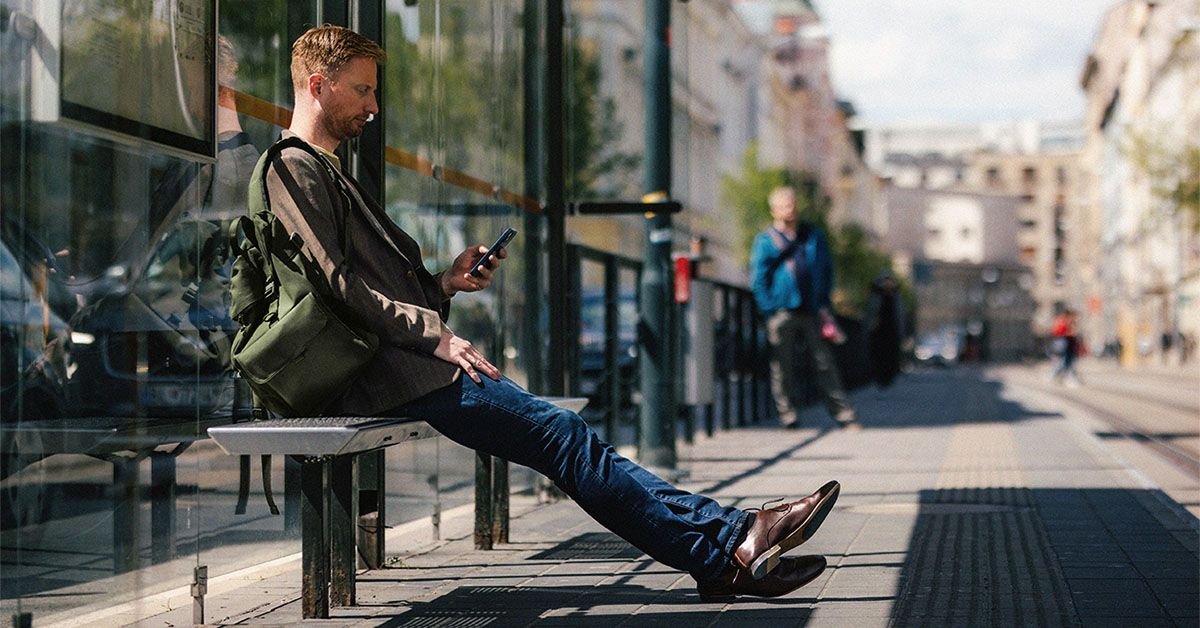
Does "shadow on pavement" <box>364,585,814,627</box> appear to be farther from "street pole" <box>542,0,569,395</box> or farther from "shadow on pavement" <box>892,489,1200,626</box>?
"street pole" <box>542,0,569,395</box>

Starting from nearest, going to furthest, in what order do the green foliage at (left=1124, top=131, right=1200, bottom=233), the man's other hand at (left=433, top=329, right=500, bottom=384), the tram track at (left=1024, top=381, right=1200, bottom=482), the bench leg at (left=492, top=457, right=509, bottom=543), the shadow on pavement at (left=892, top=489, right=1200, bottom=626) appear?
Result: the man's other hand at (left=433, top=329, right=500, bottom=384) → the shadow on pavement at (left=892, top=489, right=1200, bottom=626) → the bench leg at (left=492, top=457, right=509, bottom=543) → the tram track at (left=1024, top=381, right=1200, bottom=482) → the green foliage at (left=1124, top=131, right=1200, bottom=233)

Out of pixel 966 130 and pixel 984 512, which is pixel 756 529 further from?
pixel 966 130

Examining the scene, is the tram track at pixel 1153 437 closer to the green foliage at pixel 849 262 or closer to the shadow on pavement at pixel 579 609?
the shadow on pavement at pixel 579 609

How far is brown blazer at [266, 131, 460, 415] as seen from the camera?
4.91 meters

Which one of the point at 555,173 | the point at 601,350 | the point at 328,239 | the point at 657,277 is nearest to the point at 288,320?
the point at 328,239

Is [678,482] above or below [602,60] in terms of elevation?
below

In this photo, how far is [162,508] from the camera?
5.38 meters

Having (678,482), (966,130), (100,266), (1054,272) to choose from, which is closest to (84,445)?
(100,266)

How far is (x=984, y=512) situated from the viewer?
8203 mm

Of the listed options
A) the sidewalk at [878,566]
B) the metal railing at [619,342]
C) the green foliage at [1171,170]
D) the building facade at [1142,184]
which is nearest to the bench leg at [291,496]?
the sidewalk at [878,566]

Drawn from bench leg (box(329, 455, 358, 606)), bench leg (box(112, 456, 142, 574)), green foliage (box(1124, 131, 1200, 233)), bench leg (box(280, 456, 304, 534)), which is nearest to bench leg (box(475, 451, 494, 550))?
bench leg (box(280, 456, 304, 534))

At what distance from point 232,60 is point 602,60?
6933 millimetres

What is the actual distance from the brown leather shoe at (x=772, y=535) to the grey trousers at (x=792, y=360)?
396 inches

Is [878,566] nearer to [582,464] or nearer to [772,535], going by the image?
[772,535]
